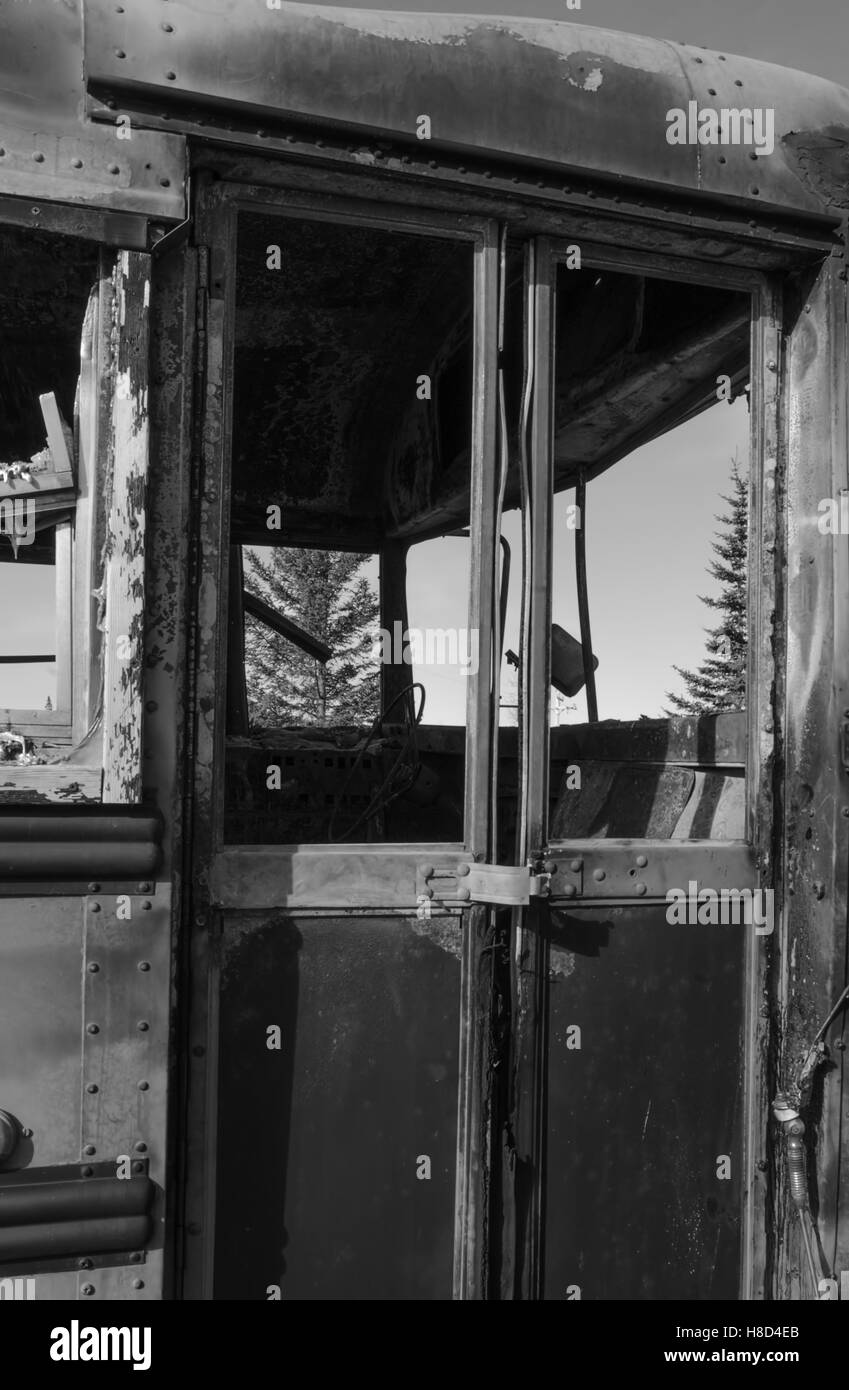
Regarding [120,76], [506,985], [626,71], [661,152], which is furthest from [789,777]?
[120,76]

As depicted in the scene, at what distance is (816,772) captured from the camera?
2.31 metres

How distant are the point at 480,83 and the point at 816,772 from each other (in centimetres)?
153

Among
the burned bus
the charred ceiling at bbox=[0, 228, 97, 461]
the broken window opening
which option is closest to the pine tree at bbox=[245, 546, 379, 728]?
the broken window opening

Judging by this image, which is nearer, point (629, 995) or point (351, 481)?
point (629, 995)

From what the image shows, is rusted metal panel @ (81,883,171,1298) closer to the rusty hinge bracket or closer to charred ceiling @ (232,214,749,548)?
the rusty hinge bracket

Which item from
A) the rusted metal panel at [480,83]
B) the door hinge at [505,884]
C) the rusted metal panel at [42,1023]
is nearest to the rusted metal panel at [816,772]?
the rusted metal panel at [480,83]

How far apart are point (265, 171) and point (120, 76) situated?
284 millimetres

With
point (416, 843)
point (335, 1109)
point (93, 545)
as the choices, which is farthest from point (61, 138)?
point (335, 1109)

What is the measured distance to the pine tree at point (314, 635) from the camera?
4492 millimetres

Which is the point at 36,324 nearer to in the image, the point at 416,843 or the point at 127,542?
the point at 127,542

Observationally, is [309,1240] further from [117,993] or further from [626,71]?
[626,71]

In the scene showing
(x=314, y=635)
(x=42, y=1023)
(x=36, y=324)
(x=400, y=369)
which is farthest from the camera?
(x=314, y=635)

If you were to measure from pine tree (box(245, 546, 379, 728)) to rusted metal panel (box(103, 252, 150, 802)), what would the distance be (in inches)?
83.0

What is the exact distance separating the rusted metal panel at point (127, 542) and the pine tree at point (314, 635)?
2108 mm
